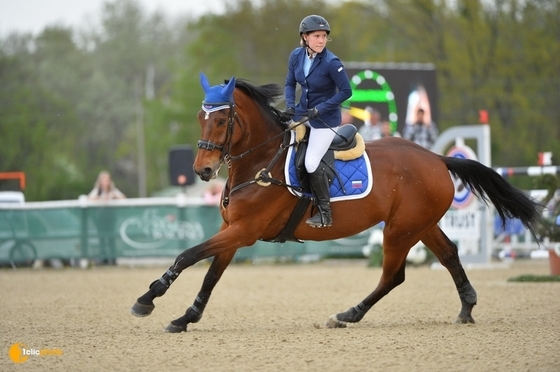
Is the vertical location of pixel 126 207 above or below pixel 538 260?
above

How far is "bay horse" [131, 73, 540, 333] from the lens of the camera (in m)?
8.13

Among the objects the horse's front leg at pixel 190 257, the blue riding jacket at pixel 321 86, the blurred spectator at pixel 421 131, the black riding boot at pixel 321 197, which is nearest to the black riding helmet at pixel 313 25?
the blue riding jacket at pixel 321 86

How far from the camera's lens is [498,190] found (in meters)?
9.48

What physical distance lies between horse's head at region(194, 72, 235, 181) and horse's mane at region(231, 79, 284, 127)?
44 cm

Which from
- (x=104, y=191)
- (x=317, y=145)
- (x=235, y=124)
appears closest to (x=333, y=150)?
(x=317, y=145)

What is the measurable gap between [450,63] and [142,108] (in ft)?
71.7

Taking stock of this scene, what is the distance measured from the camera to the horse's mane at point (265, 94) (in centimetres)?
869

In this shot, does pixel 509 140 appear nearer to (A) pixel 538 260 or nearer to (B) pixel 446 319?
(A) pixel 538 260

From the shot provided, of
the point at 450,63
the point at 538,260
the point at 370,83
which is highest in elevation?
the point at 450,63

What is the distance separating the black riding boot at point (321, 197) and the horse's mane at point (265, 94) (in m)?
0.74

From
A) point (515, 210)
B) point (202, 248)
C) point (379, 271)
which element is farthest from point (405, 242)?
point (379, 271)

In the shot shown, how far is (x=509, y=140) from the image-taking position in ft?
129

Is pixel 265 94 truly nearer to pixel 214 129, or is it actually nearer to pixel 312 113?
pixel 312 113

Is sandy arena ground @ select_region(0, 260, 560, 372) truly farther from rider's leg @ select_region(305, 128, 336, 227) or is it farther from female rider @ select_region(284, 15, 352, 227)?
female rider @ select_region(284, 15, 352, 227)
